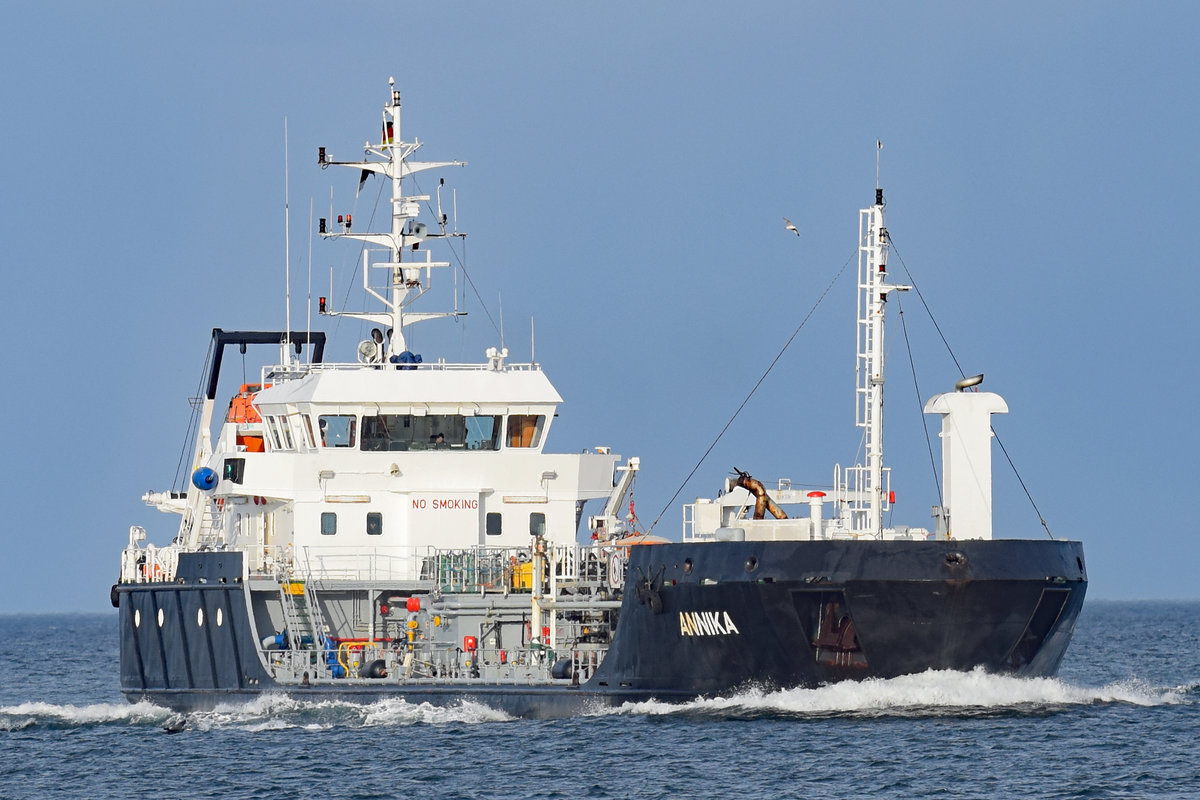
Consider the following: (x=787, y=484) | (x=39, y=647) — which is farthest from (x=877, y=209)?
(x=39, y=647)

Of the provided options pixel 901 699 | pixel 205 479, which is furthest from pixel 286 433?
pixel 901 699

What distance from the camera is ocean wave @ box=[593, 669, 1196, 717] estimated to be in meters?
27.2

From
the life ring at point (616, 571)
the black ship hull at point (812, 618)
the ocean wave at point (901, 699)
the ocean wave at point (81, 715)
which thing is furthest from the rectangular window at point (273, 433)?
the ocean wave at point (901, 699)

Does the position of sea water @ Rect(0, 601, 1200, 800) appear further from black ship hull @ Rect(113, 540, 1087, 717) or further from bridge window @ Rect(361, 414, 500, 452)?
bridge window @ Rect(361, 414, 500, 452)

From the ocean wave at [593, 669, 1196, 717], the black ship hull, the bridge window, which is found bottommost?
the ocean wave at [593, 669, 1196, 717]

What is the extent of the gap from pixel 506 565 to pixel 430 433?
3.00 m

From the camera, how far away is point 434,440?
33531 mm

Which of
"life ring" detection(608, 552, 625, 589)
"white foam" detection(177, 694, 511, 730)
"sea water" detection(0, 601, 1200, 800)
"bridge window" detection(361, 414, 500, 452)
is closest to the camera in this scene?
"sea water" detection(0, 601, 1200, 800)

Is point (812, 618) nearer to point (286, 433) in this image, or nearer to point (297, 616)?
point (297, 616)

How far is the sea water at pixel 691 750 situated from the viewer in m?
24.5

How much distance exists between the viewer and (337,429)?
33.4 metres

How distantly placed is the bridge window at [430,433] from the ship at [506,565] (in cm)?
4

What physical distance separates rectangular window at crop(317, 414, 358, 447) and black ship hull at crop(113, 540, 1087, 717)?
4.56 metres

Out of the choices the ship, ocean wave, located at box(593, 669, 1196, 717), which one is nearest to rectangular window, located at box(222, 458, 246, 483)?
the ship
